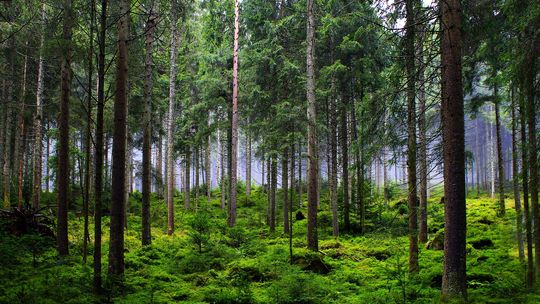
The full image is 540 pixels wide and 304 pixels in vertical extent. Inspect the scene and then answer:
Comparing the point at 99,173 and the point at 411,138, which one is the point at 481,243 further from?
the point at 99,173

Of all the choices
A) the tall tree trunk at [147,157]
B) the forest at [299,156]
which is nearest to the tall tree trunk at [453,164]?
the forest at [299,156]

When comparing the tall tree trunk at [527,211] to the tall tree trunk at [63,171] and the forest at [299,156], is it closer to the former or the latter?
the forest at [299,156]

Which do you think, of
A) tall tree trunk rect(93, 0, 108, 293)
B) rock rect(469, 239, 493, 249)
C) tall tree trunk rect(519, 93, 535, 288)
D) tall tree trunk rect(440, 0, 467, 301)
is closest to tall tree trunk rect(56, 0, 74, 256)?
tall tree trunk rect(93, 0, 108, 293)

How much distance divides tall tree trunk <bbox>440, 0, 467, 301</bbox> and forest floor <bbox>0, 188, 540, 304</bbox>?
846mm

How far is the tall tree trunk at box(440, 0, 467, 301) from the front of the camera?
22.2ft

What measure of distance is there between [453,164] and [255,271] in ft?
20.6

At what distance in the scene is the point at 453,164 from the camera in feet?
22.8

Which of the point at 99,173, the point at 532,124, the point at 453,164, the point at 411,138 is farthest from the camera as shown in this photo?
the point at 411,138

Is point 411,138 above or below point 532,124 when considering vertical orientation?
below

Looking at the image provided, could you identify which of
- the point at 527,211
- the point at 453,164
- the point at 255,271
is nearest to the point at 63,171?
the point at 255,271

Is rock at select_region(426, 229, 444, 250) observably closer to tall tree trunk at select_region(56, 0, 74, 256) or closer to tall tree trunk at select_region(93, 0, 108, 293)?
tall tree trunk at select_region(93, 0, 108, 293)

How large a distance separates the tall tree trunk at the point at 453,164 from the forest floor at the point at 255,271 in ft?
2.78

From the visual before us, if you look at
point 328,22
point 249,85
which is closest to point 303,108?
point 328,22

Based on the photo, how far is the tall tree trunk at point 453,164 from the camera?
22.2ft
